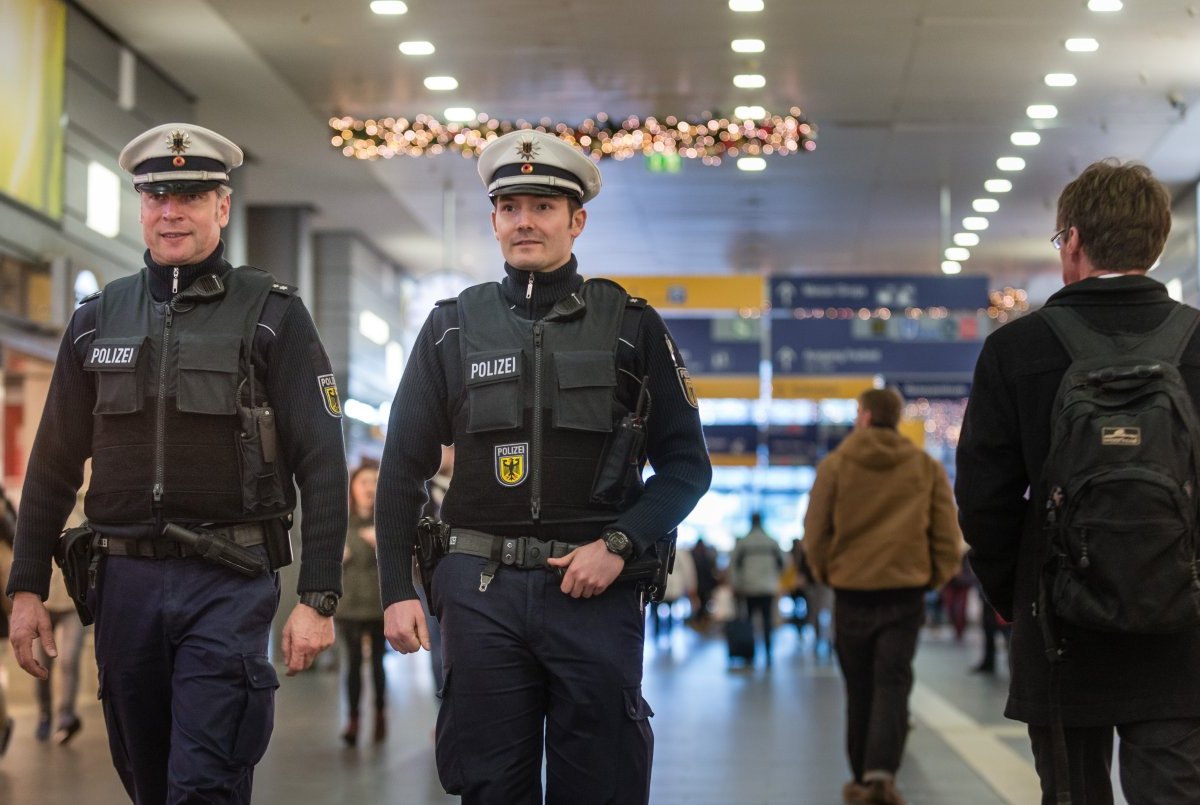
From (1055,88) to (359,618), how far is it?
905cm

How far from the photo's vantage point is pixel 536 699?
3.82 metres

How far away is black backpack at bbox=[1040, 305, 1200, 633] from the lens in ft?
Answer: 11.5

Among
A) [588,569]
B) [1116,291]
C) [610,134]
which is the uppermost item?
[610,134]

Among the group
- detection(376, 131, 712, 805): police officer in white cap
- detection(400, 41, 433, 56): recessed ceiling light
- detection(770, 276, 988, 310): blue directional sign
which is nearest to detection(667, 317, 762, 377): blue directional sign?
detection(770, 276, 988, 310): blue directional sign

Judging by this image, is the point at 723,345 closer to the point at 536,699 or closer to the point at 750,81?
the point at 750,81

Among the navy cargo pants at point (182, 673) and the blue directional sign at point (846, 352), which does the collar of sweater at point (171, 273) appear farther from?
the blue directional sign at point (846, 352)

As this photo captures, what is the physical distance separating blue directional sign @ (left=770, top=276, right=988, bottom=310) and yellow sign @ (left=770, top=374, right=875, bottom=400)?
110cm

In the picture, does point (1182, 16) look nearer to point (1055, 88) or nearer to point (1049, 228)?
point (1055, 88)

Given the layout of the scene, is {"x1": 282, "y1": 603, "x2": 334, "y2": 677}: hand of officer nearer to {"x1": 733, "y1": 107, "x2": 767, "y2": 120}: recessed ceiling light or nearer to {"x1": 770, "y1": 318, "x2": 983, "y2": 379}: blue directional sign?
{"x1": 733, "y1": 107, "x2": 767, "y2": 120}: recessed ceiling light

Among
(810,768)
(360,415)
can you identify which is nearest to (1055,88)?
(810,768)

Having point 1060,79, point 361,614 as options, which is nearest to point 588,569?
point 361,614

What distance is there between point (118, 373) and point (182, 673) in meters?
0.73

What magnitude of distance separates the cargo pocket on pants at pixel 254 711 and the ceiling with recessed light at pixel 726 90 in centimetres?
1059

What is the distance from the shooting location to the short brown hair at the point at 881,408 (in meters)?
8.38
